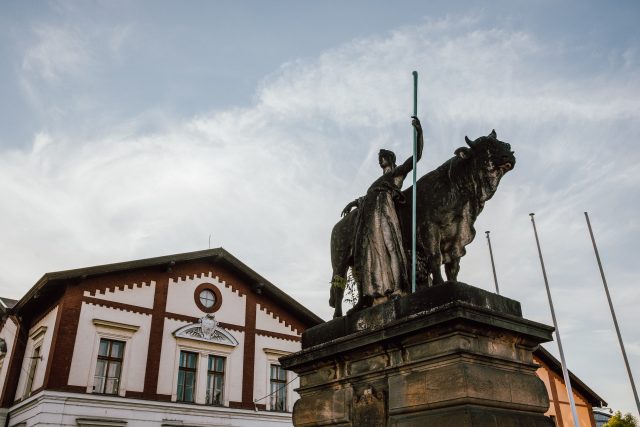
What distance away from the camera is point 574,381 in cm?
2542

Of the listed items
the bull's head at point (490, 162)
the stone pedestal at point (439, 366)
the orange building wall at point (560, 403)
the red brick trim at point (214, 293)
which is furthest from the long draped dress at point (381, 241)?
the orange building wall at point (560, 403)

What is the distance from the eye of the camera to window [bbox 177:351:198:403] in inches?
812

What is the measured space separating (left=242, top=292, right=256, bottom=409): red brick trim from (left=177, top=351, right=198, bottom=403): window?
6.87 feet

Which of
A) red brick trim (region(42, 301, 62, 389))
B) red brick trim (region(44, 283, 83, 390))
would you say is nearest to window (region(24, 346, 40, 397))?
red brick trim (region(42, 301, 62, 389))

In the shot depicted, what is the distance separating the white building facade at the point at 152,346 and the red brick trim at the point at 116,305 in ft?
0.12

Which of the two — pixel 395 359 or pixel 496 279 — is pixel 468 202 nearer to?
pixel 395 359

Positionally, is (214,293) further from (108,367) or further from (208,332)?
(108,367)

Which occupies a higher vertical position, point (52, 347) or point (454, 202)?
point (52, 347)

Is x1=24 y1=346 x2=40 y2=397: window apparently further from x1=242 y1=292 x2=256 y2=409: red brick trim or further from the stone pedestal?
the stone pedestal

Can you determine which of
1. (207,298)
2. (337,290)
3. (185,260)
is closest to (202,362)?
(207,298)

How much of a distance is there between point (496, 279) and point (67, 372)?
15287 mm

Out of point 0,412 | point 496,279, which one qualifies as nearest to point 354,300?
Result: point 496,279

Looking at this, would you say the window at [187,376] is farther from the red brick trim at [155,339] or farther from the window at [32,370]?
the window at [32,370]

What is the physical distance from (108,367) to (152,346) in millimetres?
1664
